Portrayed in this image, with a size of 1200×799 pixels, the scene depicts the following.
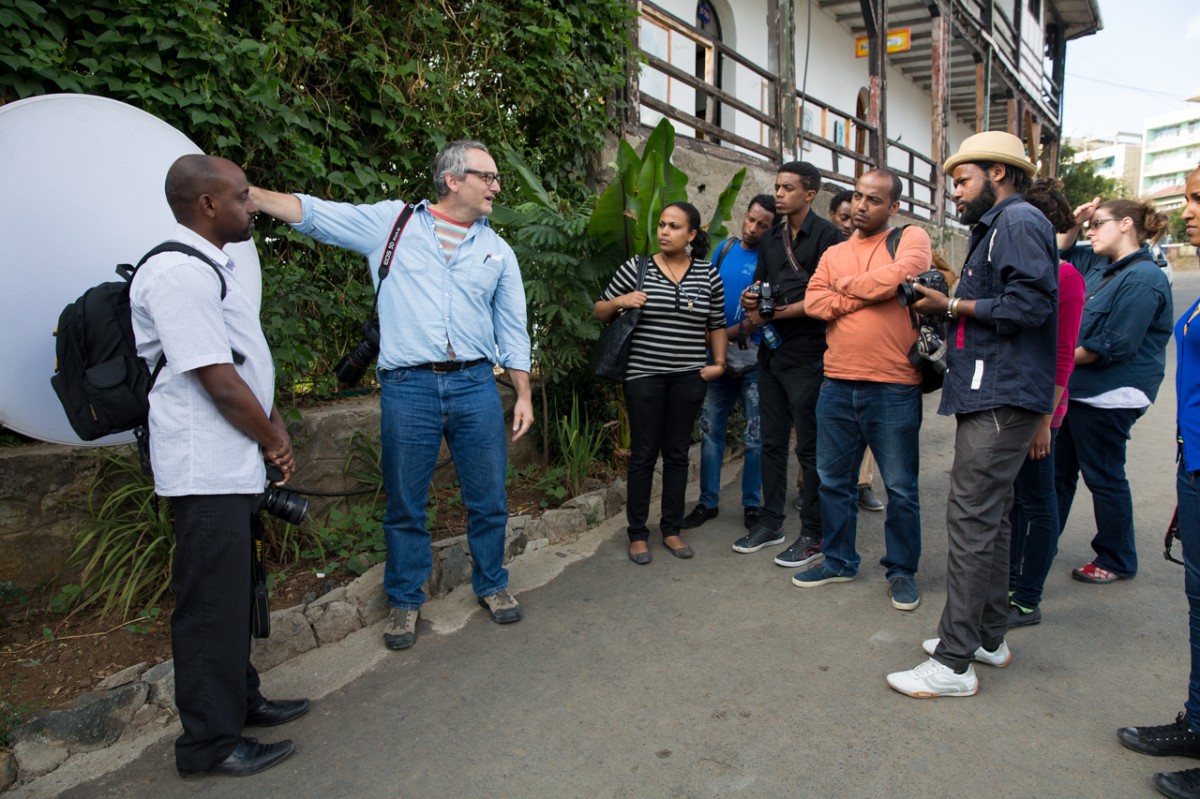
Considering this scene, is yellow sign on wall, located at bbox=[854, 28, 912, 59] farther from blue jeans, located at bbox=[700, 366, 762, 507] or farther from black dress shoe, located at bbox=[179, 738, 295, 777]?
black dress shoe, located at bbox=[179, 738, 295, 777]

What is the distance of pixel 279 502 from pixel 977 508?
2534 mm

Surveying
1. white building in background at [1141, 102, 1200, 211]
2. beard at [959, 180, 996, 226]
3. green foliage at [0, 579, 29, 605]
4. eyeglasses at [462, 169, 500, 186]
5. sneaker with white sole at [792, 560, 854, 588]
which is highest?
A: white building in background at [1141, 102, 1200, 211]

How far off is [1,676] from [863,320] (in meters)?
3.83

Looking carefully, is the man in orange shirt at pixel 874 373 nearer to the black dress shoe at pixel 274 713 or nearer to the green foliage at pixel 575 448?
the green foliage at pixel 575 448

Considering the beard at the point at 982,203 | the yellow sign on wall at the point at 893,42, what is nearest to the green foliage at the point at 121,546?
the beard at the point at 982,203

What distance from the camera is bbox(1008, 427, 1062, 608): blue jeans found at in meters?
3.54

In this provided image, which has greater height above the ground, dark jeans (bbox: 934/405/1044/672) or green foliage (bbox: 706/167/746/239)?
green foliage (bbox: 706/167/746/239)

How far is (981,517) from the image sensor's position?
3.03m

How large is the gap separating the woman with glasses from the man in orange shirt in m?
0.91

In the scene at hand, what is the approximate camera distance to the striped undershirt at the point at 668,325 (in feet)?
14.4

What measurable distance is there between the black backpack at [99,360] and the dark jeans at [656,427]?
243 centimetres

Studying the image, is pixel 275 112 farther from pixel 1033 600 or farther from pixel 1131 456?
pixel 1131 456

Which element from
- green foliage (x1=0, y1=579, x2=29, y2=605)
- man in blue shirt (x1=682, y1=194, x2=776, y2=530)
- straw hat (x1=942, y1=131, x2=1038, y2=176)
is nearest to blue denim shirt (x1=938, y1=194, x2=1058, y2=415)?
straw hat (x1=942, y1=131, x2=1038, y2=176)

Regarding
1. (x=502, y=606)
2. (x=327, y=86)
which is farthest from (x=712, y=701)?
(x=327, y=86)
